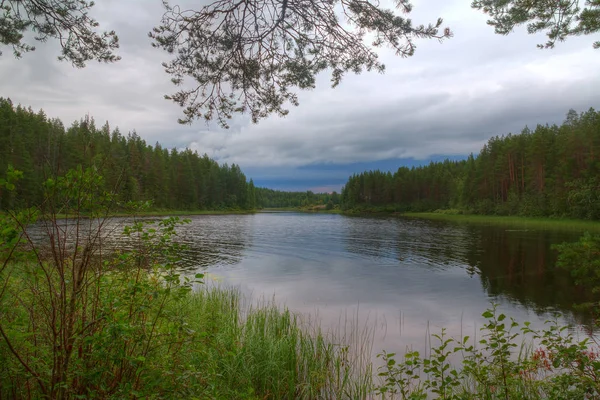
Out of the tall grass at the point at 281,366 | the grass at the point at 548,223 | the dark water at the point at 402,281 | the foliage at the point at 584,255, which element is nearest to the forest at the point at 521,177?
the grass at the point at 548,223

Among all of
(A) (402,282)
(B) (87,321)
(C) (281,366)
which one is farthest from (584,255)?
(A) (402,282)

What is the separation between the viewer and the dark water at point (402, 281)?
11391mm

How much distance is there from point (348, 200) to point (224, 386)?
137197 mm

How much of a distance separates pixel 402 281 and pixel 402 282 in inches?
9.0

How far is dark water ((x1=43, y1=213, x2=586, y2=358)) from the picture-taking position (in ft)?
37.4

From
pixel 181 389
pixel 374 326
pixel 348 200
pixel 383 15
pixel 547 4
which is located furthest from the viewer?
pixel 348 200

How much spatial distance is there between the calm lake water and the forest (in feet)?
26.2

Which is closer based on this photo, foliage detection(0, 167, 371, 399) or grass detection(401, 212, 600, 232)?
foliage detection(0, 167, 371, 399)

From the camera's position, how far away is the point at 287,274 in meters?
19.1

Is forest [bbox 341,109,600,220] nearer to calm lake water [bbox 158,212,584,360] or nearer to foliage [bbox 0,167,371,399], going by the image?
calm lake water [bbox 158,212,584,360]

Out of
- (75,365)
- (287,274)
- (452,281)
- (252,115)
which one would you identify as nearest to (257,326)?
(252,115)

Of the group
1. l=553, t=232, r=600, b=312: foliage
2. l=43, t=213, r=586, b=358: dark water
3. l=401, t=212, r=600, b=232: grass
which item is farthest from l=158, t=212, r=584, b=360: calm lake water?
l=401, t=212, r=600, b=232: grass

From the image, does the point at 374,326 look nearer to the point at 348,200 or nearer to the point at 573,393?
the point at 573,393

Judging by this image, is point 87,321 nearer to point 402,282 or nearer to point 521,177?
point 402,282
